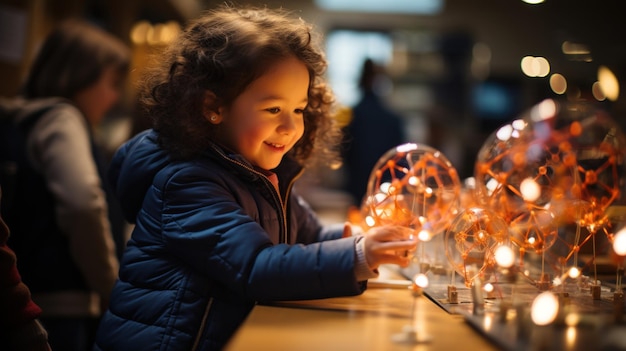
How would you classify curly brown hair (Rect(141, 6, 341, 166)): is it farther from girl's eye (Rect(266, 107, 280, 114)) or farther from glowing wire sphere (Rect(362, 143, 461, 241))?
glowing wire sphere (Rect(362, 143, 461, 241))

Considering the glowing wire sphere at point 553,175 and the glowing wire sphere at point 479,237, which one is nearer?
the glowing wire sphere at point 479,237

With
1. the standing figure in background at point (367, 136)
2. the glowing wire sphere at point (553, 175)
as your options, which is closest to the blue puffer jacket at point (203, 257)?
the glowing wire sphere at point (553, 175)

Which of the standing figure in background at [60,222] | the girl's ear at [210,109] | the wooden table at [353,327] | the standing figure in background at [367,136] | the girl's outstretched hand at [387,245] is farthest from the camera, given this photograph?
the standing figure in background at [367,136]

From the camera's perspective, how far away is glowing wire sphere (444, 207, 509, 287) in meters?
1.14

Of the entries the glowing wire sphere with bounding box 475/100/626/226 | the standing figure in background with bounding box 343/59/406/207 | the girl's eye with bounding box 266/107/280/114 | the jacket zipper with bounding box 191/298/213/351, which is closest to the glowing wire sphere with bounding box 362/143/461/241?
the glowing wire sphere with bounding box 475/100/626/226

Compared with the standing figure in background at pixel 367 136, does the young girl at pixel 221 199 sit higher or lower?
lower

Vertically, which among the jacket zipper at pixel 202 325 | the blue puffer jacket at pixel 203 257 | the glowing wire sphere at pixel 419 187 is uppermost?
the glowing wire sphere at pixel 419 187

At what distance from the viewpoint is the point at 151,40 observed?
15.6ft

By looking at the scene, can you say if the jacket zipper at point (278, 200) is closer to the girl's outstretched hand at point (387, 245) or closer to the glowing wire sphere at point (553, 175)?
the girl's outstretched hand at point (387, 245)

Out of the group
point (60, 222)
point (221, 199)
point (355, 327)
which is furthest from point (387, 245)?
point (60, 222)

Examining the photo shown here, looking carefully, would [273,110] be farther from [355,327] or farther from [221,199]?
[355,327]

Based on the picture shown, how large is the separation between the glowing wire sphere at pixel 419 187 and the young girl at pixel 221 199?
7.5 inches

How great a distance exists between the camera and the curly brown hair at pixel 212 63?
1242 millimetres

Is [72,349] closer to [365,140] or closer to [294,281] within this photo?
[294,281]
